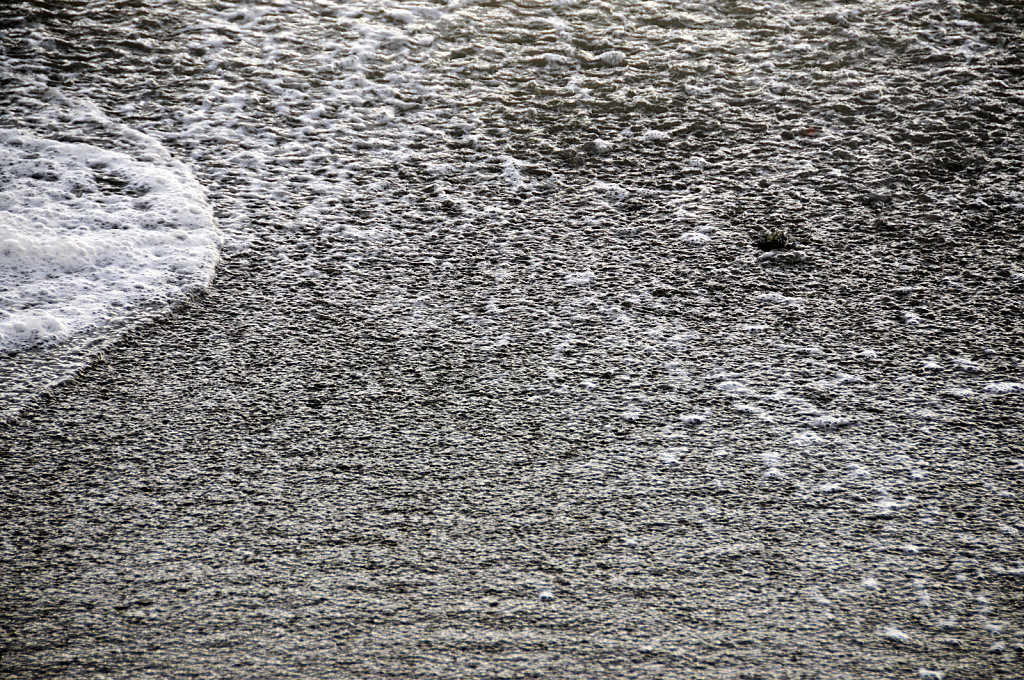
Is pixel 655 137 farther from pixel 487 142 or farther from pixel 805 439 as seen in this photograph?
pixel 805 439

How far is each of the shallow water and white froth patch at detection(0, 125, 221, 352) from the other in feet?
0.41

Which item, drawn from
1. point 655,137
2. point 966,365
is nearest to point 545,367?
point 966,365

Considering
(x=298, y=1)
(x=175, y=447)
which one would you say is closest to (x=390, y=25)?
(x=298, y=1)

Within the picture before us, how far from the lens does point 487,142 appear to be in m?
3.81

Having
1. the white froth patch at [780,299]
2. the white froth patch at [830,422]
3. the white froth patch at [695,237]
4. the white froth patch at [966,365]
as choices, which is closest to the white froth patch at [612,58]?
the white froth patch at [695,237]

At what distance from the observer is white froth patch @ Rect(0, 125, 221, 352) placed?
299cm

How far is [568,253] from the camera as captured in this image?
3256mm

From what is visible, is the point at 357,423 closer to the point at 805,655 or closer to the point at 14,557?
the point at 14,557

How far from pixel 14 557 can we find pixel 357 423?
36.3 inches

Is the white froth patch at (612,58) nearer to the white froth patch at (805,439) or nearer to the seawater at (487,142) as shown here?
the seawater at (487,142)

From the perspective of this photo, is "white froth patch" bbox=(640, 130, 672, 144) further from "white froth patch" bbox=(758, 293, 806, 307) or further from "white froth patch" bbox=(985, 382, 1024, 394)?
"white froth patch" bbox=(985, 382, 1024, 394)

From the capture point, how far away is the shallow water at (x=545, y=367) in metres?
2.06

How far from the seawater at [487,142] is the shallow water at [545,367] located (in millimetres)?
21

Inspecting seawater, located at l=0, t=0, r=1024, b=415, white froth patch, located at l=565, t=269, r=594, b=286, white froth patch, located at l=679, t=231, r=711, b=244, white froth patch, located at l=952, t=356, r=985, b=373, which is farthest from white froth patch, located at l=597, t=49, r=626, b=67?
white froth patch, located at l=952, t=356, r=985, b=373
